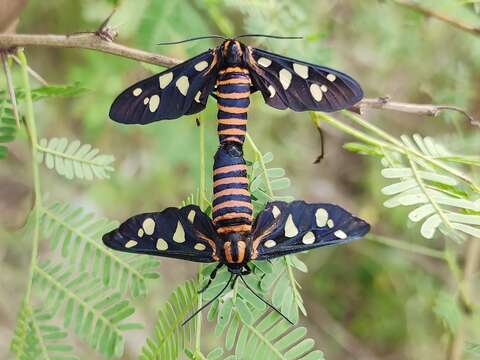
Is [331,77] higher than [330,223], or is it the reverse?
[331,77]

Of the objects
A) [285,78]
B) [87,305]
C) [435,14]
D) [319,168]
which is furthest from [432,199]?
[319,168]

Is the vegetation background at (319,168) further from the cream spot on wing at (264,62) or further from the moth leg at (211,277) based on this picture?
the moth leg at (211,277)

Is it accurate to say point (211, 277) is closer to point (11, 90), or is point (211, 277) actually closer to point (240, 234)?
point (240, 234)

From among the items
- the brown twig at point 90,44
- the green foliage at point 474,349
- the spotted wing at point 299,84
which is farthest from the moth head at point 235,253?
the green foliage at point 474,349

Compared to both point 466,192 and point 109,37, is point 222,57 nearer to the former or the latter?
point 109,37

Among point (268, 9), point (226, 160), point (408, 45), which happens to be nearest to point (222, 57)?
point (226, 160)

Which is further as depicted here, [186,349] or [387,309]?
[387,309]
